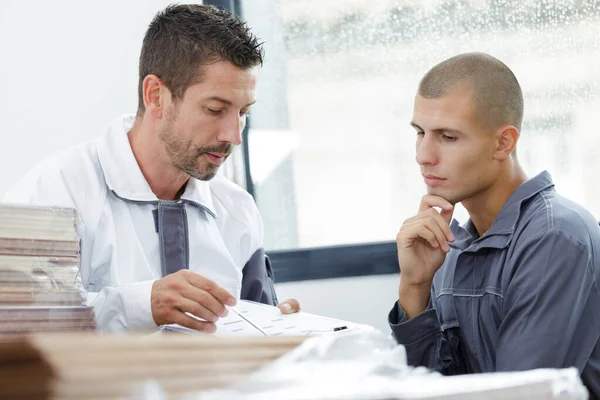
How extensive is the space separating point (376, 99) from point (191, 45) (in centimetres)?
89

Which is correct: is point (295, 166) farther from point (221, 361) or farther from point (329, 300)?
point (221, 361)

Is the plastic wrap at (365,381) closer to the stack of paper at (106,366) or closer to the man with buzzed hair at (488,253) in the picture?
the stack of paper at (106,366)

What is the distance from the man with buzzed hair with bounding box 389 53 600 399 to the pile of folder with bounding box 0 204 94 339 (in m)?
0.81

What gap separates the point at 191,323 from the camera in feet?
4.05

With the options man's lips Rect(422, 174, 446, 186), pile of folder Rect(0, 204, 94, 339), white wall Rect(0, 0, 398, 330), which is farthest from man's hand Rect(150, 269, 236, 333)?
white wall Rect(0, 0, 398, 330)

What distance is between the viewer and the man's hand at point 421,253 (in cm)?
159

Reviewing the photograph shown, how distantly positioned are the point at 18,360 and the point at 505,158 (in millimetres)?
1386

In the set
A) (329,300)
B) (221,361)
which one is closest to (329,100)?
(329,300)

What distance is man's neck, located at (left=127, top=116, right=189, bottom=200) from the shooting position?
178 centimetres

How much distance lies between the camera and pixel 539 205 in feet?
4.91

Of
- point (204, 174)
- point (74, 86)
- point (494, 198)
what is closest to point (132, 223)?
point (204, 174)

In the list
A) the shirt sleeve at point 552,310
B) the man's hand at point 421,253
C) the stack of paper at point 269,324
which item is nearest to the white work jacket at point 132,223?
the stack of paper at point 269,324

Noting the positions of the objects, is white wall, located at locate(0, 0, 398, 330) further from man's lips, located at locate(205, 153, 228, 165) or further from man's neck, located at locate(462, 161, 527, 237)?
man's neck, located at locate(462, 161, 527, 237)

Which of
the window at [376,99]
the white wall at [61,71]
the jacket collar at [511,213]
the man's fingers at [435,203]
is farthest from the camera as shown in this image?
the window at [376,99]
